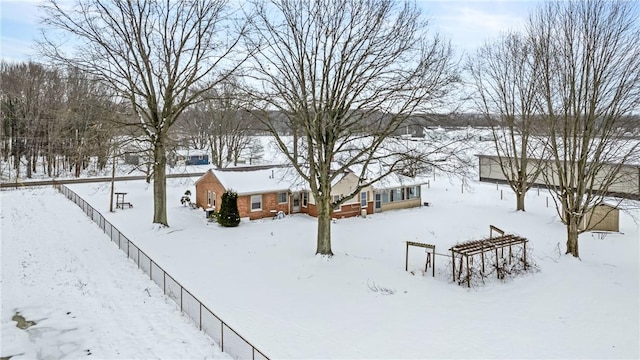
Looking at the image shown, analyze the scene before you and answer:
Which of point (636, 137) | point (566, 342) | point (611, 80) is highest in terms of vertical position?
point (611, 80)

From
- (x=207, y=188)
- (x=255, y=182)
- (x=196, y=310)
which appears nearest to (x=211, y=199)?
(x=207, y=188)

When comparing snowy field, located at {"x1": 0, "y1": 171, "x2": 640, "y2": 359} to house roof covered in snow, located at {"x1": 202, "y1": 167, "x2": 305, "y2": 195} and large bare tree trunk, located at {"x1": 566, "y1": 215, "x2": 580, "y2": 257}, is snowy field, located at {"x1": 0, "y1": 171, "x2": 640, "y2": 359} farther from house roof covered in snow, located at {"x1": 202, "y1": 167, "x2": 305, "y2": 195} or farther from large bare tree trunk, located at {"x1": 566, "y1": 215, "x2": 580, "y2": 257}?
house roof covered in snow, located at {"x1": 202, "y1": 167, "x2": 305, "y2": 195}

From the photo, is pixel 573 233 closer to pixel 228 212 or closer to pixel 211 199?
pixel 228 212

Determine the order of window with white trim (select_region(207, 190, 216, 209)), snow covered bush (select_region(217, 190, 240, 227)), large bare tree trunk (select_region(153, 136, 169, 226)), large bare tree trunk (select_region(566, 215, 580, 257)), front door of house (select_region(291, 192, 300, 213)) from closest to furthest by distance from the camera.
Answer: large bare tree trunk (select_region(566, 215, 580, 257)) < large bare tree trunk (select_region(153, 136, 169, 226)) < snow covered bush (select_region(217, 190, 240, 227)) < window with white trim (select_region(207, 190, 216, 209)) < front door of house (select_region(291, 192, 300, 213))

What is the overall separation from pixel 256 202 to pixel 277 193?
1.61m

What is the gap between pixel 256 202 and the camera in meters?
27.4

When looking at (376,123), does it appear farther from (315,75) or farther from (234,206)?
(234,206)

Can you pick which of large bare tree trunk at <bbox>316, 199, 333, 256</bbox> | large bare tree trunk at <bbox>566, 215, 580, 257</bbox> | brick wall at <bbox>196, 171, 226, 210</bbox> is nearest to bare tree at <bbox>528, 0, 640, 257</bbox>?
large bare tree trunk at <bbox>566, 215, 580, 257</bbox>

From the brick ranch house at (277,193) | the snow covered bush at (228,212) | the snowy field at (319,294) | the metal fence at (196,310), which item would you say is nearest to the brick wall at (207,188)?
the brick ranch house at (277,193)

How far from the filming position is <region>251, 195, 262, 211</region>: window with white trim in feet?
89.1

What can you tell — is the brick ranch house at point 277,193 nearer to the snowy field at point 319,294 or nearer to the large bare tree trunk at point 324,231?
the snowy field at point 319,294

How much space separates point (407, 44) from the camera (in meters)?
16.4

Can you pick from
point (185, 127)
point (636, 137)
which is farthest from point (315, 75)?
point (185, 127)

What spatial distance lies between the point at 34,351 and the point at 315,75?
1321 cm
